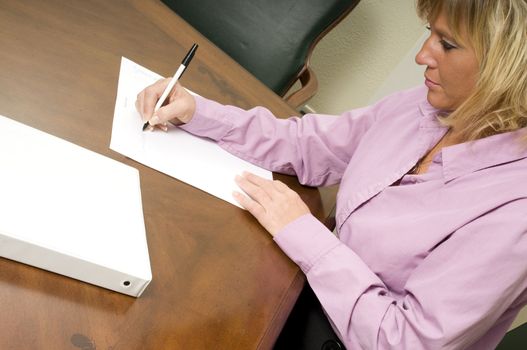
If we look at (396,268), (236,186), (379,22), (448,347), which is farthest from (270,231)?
(379,22)

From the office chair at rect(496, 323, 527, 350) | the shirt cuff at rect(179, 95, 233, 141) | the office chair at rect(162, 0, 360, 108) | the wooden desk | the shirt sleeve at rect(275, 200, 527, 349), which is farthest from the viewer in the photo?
the office chair at rect(162, 0, 360, 108)

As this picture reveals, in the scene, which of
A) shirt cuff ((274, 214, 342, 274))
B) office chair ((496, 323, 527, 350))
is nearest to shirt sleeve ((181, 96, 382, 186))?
shirt cuff ((274, 214, 342, 274))

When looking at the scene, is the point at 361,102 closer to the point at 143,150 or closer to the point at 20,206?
the point at 143,150

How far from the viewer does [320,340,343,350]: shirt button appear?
917 mm

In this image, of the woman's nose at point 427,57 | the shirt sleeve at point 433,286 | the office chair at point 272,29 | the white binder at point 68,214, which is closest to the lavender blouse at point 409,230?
the shirt sleeve at point 433,286

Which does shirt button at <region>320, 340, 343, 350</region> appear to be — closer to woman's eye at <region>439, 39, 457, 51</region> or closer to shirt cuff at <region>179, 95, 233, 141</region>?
shirt cuff at <region>179, 95, 233, 141</region>

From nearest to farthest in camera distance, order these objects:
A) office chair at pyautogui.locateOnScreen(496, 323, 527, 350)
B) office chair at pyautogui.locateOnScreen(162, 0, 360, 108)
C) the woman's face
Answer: the woman's face → office chair at pyautogui.locateOnScreen(496, 323, 527, 350) → office chair at pyautogui.locateOnScreen(162, 0, 360, 108)

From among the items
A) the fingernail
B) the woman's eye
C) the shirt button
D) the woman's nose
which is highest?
the woman's eye

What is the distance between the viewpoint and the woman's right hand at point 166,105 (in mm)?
909

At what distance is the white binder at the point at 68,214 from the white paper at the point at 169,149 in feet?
0.40

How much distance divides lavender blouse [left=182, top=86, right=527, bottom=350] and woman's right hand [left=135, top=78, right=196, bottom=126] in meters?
0.02

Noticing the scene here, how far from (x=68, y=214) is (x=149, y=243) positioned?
0.13 meters

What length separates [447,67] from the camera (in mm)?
874

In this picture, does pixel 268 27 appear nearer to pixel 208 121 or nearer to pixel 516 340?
pixel 208 121
